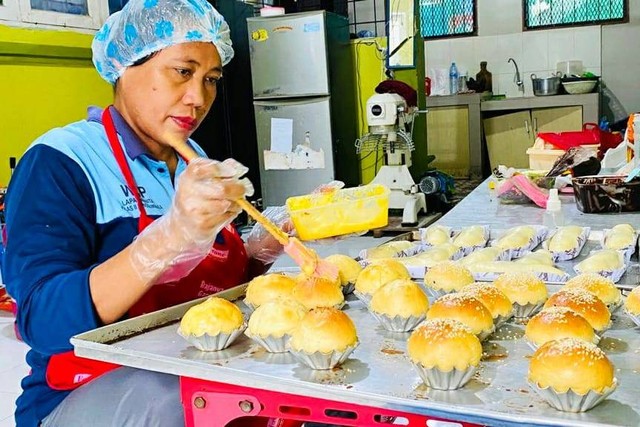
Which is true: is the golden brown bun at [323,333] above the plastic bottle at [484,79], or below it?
below

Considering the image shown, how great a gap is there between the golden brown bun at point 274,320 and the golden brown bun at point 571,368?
1.50ft

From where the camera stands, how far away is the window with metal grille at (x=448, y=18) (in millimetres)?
8133

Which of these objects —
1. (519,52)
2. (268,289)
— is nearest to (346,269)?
(268,289)

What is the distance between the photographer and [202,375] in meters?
1.18

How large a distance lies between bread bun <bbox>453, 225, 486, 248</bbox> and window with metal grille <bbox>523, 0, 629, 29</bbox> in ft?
21.0

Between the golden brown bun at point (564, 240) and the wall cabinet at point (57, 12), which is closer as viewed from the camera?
the golden brown bun at point (564, 240)

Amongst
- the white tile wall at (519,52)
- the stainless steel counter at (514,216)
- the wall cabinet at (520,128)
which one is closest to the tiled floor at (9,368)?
the stainless steel counter at (514,216)

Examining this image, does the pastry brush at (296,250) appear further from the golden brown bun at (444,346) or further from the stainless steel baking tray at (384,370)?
the golden brown bun at (444,346)

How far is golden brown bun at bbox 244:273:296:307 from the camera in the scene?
152 cm

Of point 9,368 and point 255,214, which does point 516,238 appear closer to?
point 255,214

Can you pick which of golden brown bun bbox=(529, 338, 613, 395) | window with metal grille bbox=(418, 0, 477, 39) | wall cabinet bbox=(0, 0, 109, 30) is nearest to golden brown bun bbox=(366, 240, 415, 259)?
golden brown bun bbox=(529, 338, 613, 395)

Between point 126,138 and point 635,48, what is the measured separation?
722 centimetres

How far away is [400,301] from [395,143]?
3.56 metres

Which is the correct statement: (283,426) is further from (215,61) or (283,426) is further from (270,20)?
(270,20)
